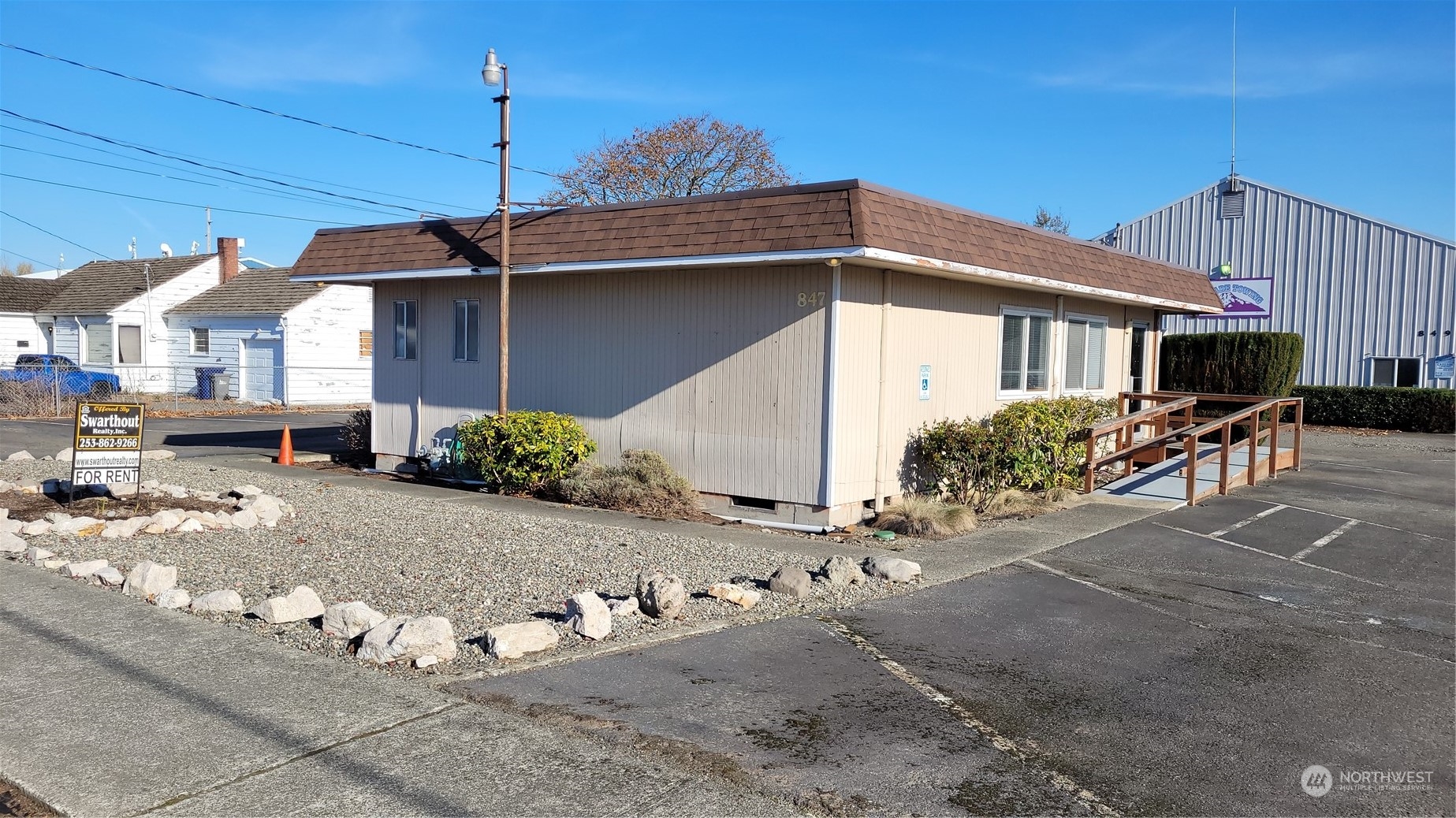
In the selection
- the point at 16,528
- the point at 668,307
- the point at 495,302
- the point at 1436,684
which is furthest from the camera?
the point at 495,302

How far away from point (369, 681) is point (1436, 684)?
238 inches

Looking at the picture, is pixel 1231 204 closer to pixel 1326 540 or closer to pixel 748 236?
pixel 1326 540

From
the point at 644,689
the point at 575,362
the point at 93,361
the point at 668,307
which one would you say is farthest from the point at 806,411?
the point at 93,361

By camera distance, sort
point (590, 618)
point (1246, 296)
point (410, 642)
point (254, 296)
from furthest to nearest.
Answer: point (254, 296)
point (1246, 296)
point (590, 618)
point (410, 642)

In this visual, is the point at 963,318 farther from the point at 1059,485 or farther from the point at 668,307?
the point at 668,307

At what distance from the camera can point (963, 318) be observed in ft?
42.8

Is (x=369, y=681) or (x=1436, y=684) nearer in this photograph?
(x=369, y=681)

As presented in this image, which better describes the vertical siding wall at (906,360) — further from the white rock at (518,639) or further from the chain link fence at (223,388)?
the chain link fence at (223,388)

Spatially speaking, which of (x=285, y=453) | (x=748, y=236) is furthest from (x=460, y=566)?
(x=285, y=453)

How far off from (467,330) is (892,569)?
825 centimetres

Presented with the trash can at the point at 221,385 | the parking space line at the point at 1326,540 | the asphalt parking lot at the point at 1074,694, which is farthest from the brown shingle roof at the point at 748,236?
the trash can at the point at 221,385

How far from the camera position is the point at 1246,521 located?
1213 cm

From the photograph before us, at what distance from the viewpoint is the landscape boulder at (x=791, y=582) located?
803 cm

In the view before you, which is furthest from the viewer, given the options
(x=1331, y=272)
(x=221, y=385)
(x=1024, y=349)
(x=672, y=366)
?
(x=221, y=385)
